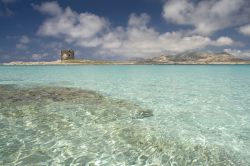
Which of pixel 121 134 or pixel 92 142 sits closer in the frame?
pixel 92 142

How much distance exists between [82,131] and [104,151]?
133 inches

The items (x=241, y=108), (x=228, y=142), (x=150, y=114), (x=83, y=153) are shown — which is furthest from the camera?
(x=241, y=108)

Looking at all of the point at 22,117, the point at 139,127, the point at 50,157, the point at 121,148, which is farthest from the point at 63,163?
the point at 22,117

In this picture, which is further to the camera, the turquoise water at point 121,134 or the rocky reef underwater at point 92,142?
the turquoise water at point 121,134

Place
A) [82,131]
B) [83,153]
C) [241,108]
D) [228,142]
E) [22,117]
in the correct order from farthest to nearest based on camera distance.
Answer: [241,108]
[22,117]
[82,131]
[228,142]
[83,153]

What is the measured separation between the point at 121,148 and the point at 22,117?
8.93m

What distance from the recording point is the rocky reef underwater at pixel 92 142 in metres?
11.5

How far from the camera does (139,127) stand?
1639 cm

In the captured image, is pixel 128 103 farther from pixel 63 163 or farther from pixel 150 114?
pixel 63 163

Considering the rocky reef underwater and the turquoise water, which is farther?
the turquoise water

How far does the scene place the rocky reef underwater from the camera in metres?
11.5

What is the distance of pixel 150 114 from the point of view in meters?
20.4

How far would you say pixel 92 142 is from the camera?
13664mm

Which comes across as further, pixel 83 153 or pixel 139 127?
pixel 139 127
